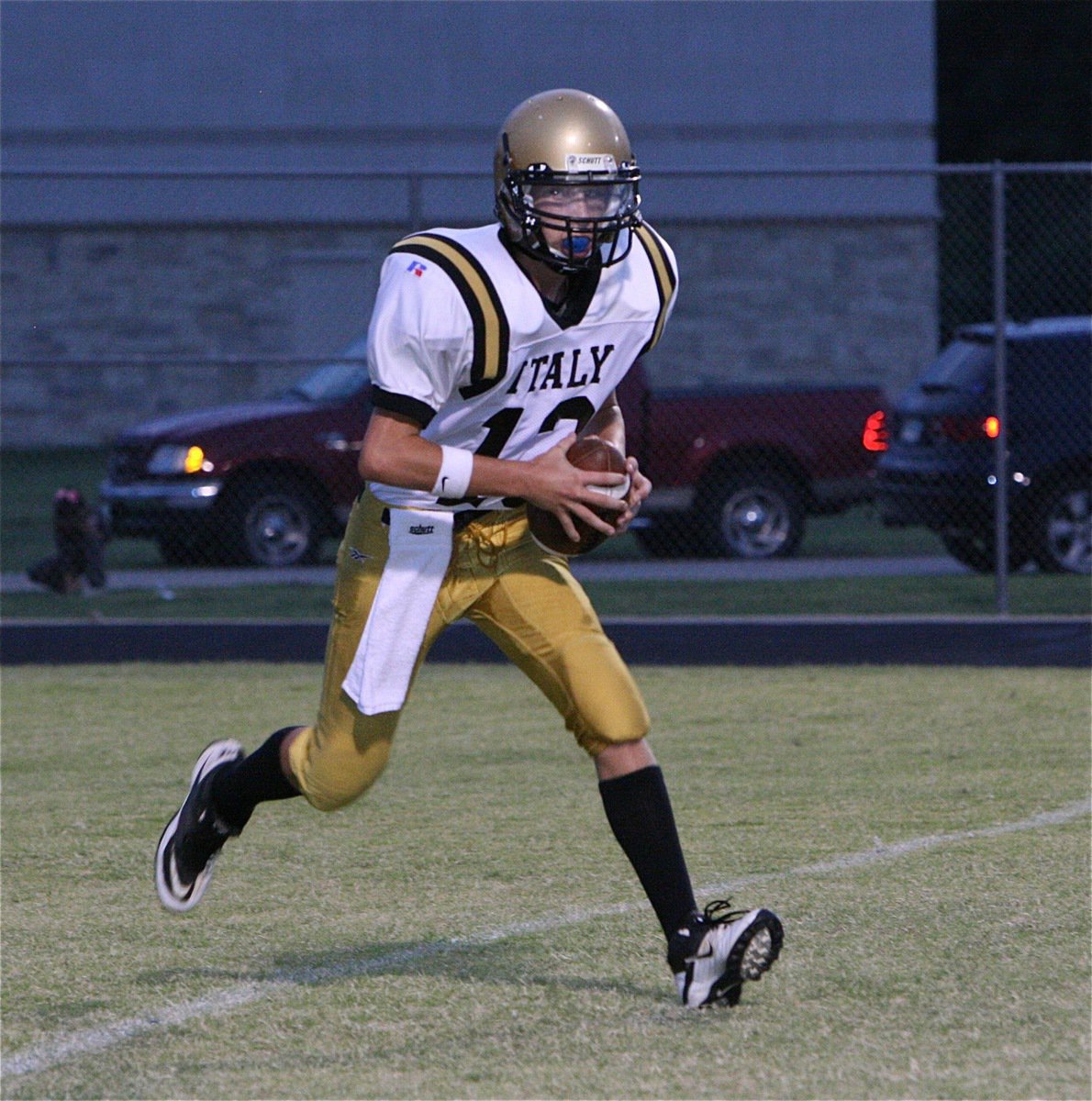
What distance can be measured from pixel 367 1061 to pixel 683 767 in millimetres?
3486

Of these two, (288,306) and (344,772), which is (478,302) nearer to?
(344,772)

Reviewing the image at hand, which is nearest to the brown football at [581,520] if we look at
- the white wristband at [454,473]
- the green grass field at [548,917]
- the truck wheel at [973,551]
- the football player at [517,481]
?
the football player at [517,481]

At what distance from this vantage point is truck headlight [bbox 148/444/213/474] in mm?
14516

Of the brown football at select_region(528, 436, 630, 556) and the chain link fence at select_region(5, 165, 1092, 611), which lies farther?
the chain link fence at select_region(5, 165, 1092, 611)

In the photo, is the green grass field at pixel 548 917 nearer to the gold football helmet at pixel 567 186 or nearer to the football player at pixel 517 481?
the football player at pixel 517 481

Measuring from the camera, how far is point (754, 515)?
15.5 m

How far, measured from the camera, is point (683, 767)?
24.4ft

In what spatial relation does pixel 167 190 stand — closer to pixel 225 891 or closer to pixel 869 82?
pixel 869 82

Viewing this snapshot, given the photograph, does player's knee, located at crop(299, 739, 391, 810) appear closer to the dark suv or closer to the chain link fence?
the chain link fence

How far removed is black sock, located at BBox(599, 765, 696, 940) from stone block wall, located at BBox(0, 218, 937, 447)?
19775mm

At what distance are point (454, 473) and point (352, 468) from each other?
10419 millimetres

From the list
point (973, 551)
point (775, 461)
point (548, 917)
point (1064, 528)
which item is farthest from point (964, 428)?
point (548, 917)

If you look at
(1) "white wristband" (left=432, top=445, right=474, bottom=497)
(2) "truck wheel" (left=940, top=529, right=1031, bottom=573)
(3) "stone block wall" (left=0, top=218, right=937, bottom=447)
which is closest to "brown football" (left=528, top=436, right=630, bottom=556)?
(1) "white wristband" (left=432, top=445, right=474, bottom=497)

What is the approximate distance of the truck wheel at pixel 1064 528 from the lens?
13508 millimetres
